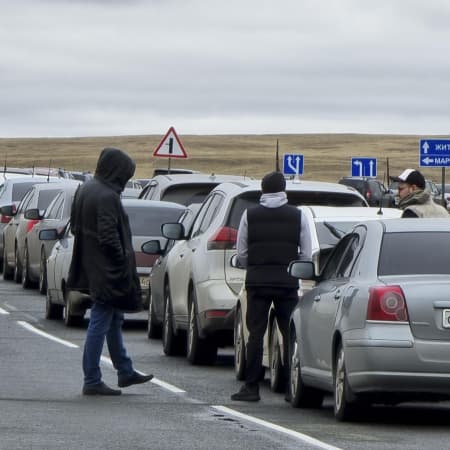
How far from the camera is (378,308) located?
12.2 meters

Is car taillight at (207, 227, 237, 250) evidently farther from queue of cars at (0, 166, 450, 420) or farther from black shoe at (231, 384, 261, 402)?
black shoe at (231, 384, 261, 402)

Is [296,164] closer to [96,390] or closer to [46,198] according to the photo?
[46,198]

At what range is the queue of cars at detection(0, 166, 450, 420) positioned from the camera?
12148 mm

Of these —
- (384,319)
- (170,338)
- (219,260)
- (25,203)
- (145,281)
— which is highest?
(25,203)

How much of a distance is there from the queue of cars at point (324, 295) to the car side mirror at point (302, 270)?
10mm

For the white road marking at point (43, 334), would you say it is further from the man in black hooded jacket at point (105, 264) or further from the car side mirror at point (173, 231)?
the man in black hooded jacket at point (105, 264)

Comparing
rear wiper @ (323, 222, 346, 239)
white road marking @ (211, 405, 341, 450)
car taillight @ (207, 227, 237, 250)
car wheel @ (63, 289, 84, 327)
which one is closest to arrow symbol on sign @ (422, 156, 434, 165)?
car wheel @ (63, 289, 84, 327)

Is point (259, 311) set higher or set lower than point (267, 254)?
lower

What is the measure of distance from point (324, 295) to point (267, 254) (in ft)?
3.89

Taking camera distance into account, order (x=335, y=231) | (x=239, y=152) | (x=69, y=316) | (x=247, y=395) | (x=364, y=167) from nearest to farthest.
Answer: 1. (x=247, y=395)
2. (x=335, y=231)
3. (x=69, y=316)
4. (x=364, y=167)
5. (x=239, y=152)

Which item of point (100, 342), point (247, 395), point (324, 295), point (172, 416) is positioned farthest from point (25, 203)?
point (172, 416)

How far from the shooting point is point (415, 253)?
12.8 m

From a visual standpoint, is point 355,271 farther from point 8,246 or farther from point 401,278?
point 8,246

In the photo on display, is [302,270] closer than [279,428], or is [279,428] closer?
[279,428]
